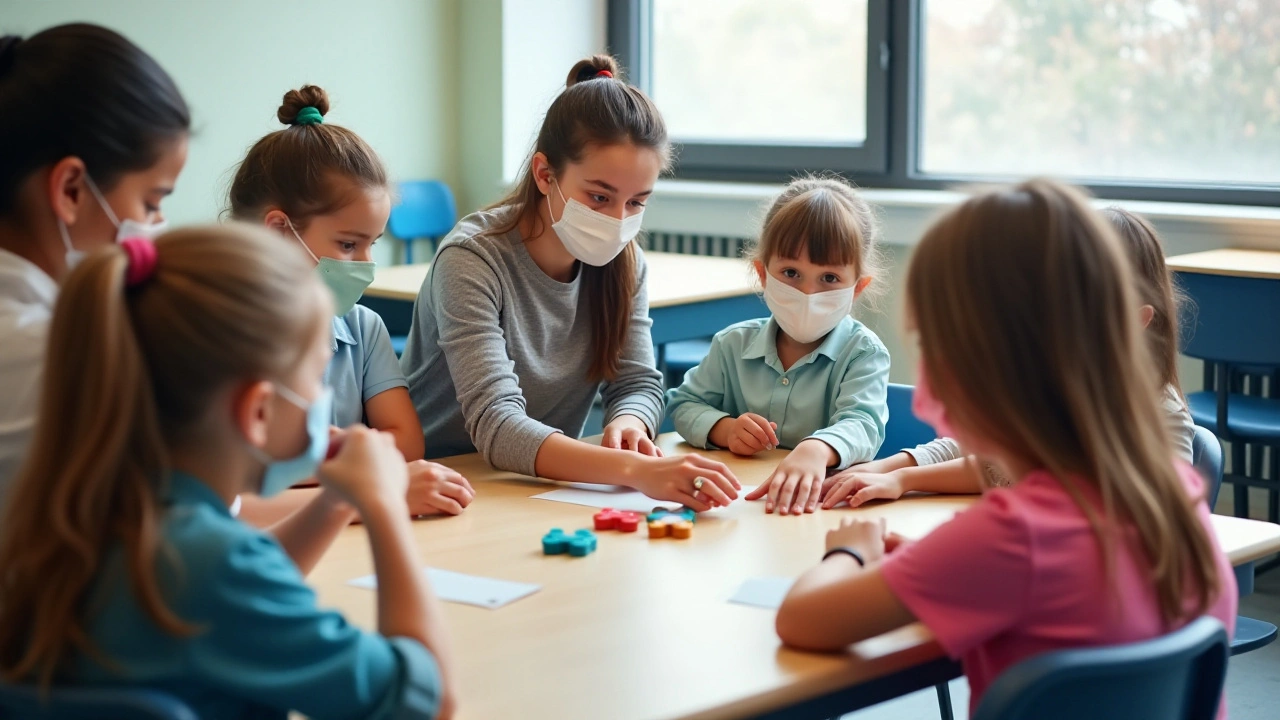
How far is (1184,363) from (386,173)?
276cm

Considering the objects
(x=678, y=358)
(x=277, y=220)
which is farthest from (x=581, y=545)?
(x=678, y=358)

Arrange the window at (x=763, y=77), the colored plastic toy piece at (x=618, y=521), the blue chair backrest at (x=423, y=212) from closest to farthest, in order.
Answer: the colored plastic toy piece at (x=618, y=521)
the window at (x=763, y=77)
the blue chair backrest at (x=423, y=212)

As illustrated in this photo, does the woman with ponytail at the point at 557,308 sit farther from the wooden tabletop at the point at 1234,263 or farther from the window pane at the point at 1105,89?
the window pane at the point at 1105,89

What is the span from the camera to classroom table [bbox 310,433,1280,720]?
1.14 m

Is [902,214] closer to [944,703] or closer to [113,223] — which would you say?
[944,703]

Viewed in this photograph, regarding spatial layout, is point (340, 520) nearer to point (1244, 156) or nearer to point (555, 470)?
point (555, 470)

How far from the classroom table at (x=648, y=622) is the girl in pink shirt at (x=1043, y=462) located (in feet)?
0.20

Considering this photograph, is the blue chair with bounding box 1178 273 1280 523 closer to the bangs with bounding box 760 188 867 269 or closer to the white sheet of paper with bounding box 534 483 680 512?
the bangs with bounding box 760 188 867 269

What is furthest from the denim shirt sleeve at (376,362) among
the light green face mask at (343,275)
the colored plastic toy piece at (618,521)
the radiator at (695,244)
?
the radiator at (695,244)

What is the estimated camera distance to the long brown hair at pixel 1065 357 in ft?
3.77

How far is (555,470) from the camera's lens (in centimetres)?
190

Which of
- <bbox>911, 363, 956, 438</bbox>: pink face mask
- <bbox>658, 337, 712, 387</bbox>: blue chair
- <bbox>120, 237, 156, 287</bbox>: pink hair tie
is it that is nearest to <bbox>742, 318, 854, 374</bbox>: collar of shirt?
<bbox>911, 363, 956, 438</bbox>: pink face mask

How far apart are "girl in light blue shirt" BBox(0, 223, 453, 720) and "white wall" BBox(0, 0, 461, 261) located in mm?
3752

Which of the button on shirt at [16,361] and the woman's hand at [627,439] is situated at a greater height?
the button on shirt at [16,361]
